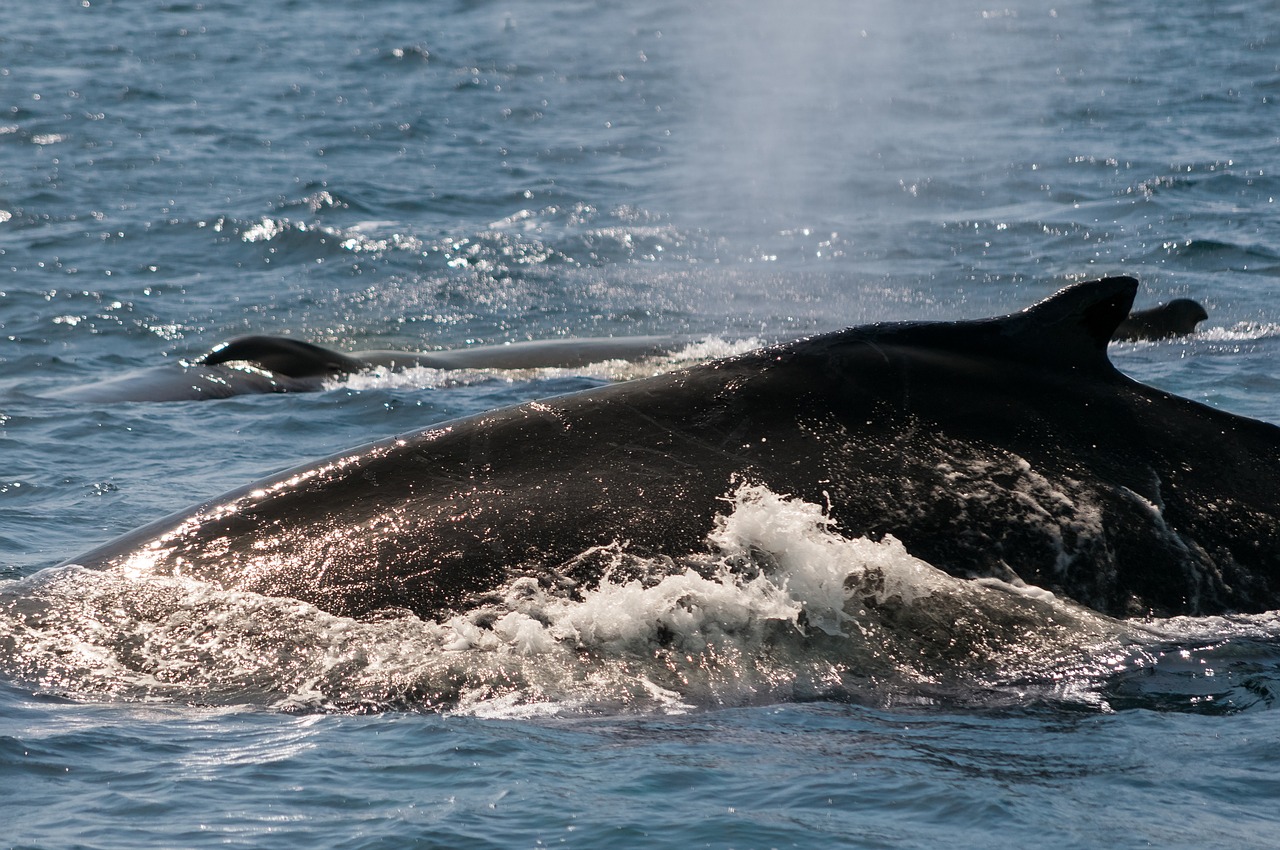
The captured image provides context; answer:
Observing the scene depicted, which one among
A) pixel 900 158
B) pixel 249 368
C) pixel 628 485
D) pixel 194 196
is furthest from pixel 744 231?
pixel 628 485

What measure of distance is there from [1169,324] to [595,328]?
21.2 ft

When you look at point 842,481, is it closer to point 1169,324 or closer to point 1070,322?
point 1070,322

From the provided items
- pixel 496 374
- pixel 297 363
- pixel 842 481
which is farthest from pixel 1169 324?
pixel 842 481

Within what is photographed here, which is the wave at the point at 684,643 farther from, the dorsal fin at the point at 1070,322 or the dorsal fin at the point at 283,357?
the dorsal fin at the point at 283,357

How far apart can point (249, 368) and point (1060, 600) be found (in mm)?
10417

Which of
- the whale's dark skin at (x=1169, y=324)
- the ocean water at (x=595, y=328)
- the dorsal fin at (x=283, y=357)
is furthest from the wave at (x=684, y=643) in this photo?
the whale's dark skin at (x=1169, y=324)

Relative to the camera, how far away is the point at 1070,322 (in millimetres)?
6816

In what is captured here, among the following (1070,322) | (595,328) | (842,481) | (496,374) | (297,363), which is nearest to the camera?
(842,481)

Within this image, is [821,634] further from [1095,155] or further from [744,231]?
[1095,155]

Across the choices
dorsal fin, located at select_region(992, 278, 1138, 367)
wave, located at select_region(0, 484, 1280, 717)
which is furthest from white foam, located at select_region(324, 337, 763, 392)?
wave, located at select_region(0, 484, 1280, 717)

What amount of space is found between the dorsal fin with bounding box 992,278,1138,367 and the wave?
3.65ft

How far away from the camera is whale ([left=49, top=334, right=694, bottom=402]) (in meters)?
14.4

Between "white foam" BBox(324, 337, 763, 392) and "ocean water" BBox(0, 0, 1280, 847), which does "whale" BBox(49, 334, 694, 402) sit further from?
"ocean water" BBox(0, 0, 1280, 847)

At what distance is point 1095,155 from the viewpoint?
92.5ft
